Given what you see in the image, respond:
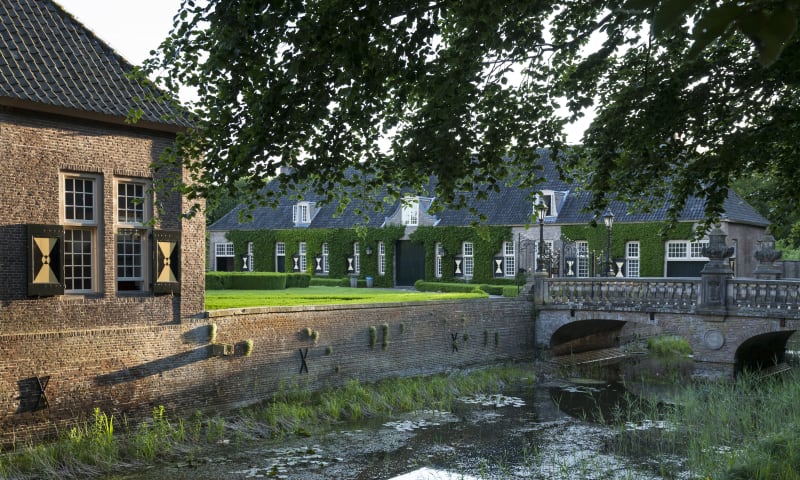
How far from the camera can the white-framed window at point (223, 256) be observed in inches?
1663

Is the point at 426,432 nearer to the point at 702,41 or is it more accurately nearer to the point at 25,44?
the point at 25,44

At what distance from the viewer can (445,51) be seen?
25.1ft

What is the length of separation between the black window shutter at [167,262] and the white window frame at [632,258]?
72.1 feet

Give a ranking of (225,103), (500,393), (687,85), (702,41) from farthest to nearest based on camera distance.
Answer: (500,393) → (687,85) → (225,103) → (702,41)

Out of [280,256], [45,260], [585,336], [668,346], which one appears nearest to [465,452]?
[45,260]

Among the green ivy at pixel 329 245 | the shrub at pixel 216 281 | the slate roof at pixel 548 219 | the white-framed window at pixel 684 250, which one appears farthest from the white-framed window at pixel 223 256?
the white-framed window at pixel 684 250

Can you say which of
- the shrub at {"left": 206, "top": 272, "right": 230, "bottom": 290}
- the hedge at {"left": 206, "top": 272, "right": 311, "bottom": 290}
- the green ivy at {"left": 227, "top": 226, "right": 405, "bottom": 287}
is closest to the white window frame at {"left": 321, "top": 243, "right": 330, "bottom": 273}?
the green ivy at {"left": 227, "top": 226, "right": 405, "bottom": 287}

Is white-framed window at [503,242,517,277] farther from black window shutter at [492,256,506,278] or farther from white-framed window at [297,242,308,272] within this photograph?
white-framed window at [297,242,308,272]

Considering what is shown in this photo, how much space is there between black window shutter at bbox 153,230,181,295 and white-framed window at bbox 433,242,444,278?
22.0 meters

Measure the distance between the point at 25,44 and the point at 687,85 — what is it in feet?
34.0

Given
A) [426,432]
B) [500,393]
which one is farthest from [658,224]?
[426,432]

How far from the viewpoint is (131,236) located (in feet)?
43.7

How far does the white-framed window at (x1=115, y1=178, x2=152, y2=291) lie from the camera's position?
13.0 m

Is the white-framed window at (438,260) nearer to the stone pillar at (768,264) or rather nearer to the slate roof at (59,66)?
the stone pillar at (768,264)
